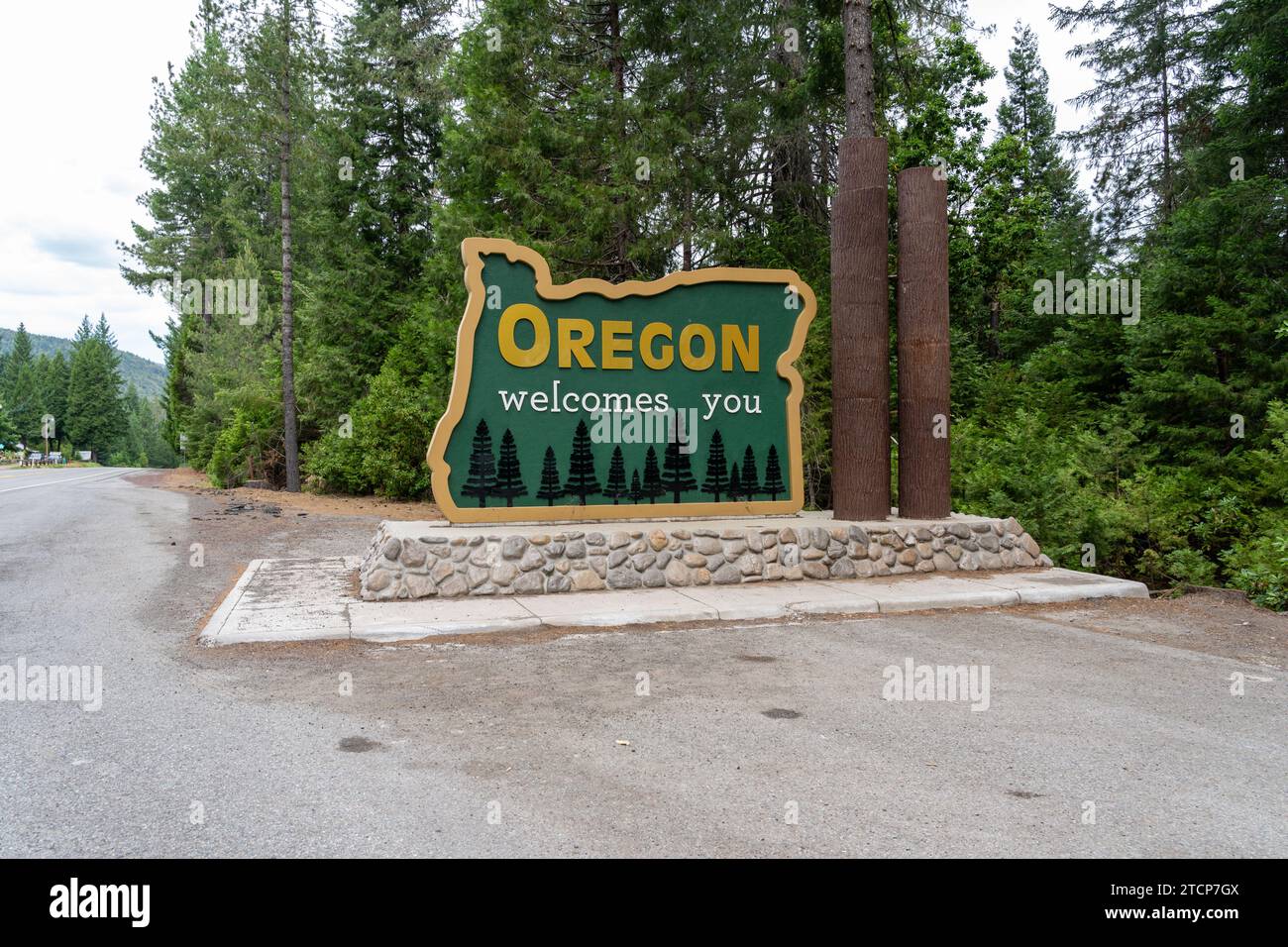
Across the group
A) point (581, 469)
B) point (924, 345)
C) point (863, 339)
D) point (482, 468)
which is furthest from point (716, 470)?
point (924, 345)

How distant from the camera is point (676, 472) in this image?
10.6 m

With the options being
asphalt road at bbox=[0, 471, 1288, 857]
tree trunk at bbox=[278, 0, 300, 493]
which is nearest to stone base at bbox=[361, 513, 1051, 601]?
asphalt road at bbox=[0, 471, 1288, 857]

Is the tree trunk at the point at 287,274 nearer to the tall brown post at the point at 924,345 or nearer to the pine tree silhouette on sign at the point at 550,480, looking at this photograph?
the pine tree silhouette on sign at the point at 550,480

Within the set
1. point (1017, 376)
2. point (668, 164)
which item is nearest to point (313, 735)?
point (668, 164)

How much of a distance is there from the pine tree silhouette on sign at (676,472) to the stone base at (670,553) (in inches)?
22.5

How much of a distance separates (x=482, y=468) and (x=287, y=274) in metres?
17.6

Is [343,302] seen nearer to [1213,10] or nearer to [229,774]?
[229,774]

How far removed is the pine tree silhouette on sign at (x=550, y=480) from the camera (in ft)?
32.7

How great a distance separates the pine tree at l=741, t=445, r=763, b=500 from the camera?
10883 millimetres

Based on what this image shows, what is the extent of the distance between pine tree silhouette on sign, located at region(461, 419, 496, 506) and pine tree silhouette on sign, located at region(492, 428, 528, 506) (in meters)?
0.07

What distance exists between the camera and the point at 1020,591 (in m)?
9.00

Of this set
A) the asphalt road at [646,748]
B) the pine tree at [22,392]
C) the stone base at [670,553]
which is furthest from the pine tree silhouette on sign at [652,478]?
the pine tree at [22,392]

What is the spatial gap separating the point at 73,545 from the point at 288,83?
16100 millimetres

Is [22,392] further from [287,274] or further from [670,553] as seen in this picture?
[670,553]
